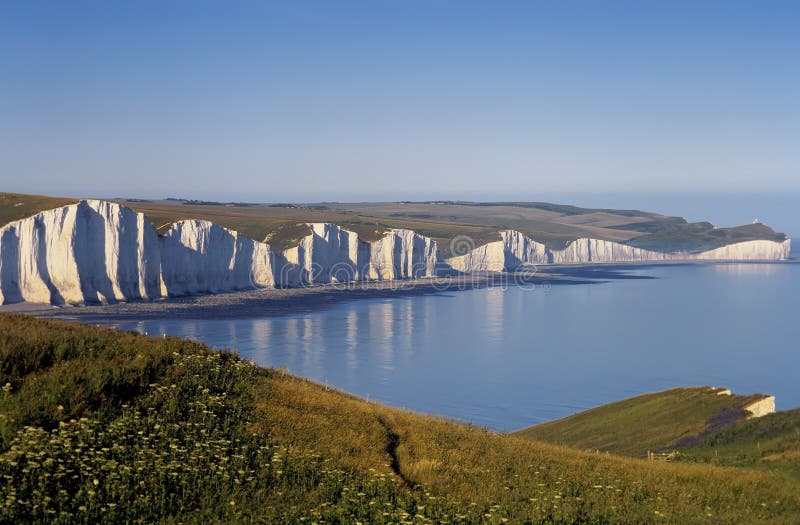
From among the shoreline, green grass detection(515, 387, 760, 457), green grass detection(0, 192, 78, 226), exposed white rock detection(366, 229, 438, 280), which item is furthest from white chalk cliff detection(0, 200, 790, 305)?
green grass detection(515, 387, 760, 457)

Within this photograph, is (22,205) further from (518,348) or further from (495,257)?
(495,257)

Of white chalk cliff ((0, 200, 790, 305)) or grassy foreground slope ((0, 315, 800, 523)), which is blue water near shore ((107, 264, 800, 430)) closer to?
white chalk cliff ((0, 200, 790, 305))

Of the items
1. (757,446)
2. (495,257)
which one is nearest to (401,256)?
(495,257)

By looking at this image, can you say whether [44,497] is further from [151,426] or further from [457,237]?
[457,237]

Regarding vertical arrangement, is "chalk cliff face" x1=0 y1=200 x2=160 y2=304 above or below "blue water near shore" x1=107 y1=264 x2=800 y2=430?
above

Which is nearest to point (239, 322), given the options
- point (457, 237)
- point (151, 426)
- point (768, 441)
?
point (768, 441)

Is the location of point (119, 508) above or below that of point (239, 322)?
above
